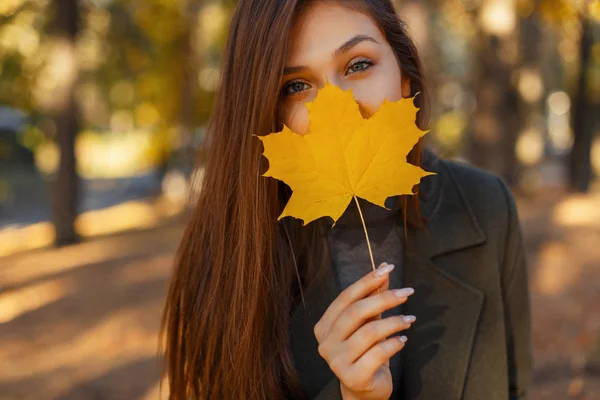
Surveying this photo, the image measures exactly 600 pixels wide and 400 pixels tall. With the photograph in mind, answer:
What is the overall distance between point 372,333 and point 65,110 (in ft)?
35.0

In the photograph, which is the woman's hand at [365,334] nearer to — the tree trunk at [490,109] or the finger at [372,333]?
the finger at [372,333]

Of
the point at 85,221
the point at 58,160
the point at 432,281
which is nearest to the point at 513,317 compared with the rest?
Result: the point at 432,281

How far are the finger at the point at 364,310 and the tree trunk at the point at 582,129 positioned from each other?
12428mm

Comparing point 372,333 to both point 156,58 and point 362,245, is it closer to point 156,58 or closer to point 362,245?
point 362,245

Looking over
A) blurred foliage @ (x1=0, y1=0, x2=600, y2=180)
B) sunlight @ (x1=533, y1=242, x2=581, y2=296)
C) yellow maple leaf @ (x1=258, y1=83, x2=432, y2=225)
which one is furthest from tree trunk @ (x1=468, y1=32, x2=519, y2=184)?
yellow maple leaf @ (x1=258, y1=83, x2=432, y2=225)

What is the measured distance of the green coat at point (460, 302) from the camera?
1.80m

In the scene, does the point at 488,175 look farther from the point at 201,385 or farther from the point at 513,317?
the point at 201,385

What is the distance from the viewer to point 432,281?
6.11 ft

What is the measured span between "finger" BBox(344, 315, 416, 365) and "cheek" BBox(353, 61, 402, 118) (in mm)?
526

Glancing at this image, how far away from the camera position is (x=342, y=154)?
138 centimetres

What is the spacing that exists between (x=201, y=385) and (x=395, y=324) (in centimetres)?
78

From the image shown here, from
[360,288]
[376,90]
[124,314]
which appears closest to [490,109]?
[124,314]

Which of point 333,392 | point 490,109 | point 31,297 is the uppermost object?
point 490,109

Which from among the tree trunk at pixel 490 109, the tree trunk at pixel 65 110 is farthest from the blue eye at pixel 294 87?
the tree trunk at pixel 65 110
